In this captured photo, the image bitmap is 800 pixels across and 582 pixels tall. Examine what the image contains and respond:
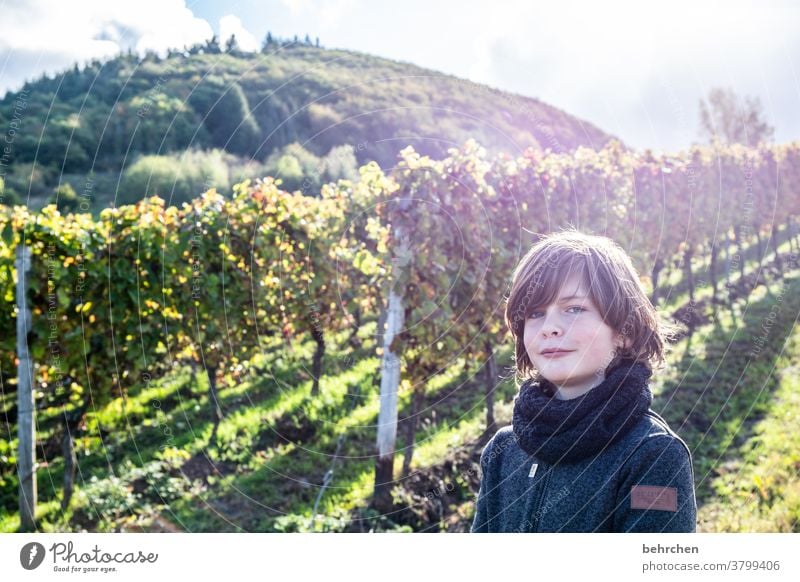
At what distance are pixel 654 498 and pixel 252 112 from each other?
37.4ft

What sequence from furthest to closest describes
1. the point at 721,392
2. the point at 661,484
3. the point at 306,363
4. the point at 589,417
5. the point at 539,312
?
1. the point at 306,363
2. the point at 721,392
3. the point at 539,312
4. the point at 589,417
5. the point at 661,484

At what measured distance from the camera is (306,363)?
33.3 feet

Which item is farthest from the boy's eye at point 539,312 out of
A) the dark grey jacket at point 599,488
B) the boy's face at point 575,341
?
the dark grey jacket at point 599,488

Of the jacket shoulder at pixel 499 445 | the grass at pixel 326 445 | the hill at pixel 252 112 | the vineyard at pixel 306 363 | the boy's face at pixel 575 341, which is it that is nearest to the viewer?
the boy's face at pixel 575 341

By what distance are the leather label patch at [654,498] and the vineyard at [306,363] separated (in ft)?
9.59

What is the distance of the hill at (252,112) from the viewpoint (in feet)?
19.3

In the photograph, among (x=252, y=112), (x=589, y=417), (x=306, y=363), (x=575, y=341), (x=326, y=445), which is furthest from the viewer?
(x=252, y=112)

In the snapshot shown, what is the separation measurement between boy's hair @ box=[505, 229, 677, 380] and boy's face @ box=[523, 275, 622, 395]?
0.07ft

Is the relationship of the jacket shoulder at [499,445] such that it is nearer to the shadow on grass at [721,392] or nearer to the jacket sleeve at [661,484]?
the jacket sleeve at [661,484]

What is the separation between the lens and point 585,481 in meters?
2.02

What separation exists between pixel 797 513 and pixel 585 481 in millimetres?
2990

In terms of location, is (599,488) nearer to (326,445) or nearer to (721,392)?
(326,445)

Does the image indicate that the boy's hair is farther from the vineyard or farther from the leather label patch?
the vineyard

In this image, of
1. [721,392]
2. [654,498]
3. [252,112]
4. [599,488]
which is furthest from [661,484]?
[252,112]
